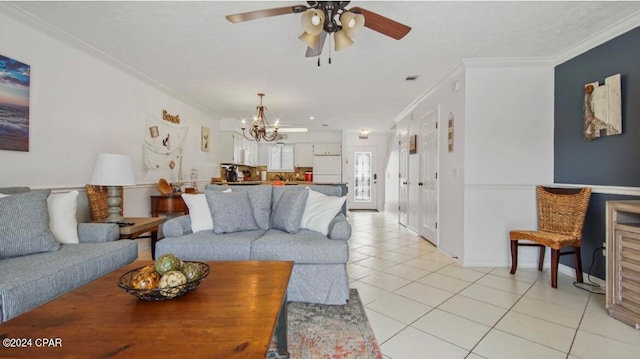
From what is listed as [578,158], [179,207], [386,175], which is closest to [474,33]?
[578,158]

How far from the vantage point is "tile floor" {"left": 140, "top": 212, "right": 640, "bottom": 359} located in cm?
174

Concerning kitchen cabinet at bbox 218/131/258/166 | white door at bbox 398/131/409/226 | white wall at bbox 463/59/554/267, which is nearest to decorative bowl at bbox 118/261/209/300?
white wall at bbox 463/59/554/267

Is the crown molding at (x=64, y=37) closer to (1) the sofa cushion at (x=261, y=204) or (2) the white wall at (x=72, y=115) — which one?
(2) the white wall at (x=72, y=115)

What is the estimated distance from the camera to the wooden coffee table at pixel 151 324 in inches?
34.9

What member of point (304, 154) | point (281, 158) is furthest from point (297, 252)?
point (281, 158)

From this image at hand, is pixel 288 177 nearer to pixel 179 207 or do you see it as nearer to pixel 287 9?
pixel 179 207

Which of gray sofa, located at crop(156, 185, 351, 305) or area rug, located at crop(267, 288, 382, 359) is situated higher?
gray sofa, located at crop(156, 185, 351, 305)

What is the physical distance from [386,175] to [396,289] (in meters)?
5.76

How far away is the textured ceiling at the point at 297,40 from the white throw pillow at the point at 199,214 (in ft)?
5.09

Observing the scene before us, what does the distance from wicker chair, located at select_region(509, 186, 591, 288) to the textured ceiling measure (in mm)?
1507

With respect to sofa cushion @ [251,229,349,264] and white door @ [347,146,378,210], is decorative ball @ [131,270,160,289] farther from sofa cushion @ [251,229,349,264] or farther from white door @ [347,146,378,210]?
white door @ [347,146,378,210]

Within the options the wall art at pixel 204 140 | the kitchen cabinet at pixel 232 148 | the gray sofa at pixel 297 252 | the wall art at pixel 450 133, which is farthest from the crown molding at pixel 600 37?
the kitchen cabinet at pixel 232 148

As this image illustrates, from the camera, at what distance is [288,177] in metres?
8.62

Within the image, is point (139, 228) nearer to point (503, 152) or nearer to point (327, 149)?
point (503, 152)
